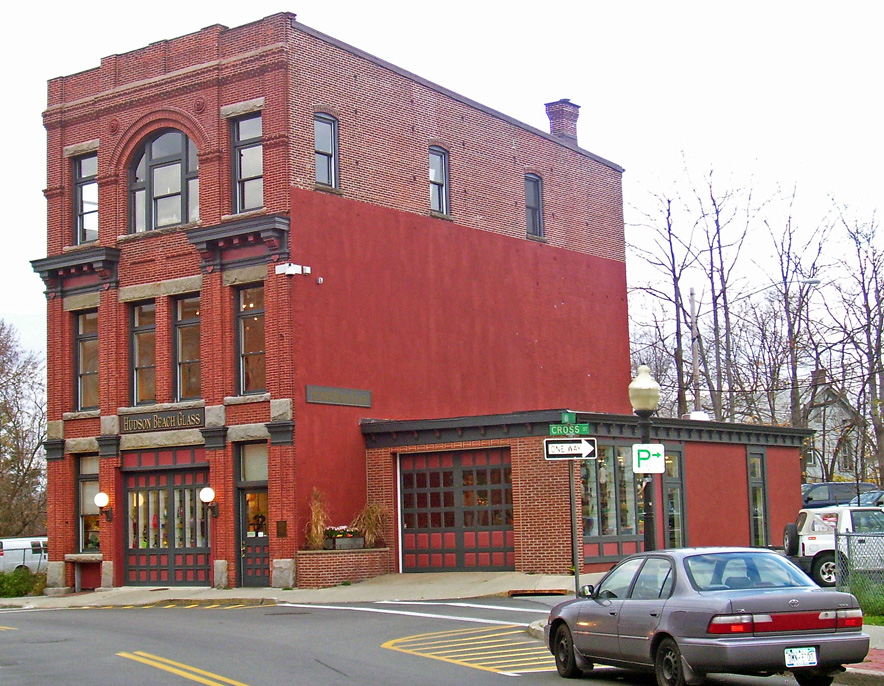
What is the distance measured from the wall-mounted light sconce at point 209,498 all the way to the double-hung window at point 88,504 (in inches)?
176

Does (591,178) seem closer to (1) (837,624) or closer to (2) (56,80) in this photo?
(2) (56,80)

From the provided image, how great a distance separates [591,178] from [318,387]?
16581mm

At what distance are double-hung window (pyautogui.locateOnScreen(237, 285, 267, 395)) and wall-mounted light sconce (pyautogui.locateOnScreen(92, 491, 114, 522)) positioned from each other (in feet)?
16.3

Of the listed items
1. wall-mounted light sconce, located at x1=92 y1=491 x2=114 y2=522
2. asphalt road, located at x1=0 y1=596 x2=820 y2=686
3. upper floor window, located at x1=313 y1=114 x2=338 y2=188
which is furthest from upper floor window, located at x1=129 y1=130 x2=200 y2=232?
asphalt road, located at x1=0 y1=596 x2=820 y2=686

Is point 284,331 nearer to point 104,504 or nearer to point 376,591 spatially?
point 376,591

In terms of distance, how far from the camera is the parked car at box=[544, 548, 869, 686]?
11484 millimetres

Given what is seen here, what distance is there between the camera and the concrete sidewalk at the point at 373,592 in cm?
2606

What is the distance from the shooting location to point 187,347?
32.2 meters

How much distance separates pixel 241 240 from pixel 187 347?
3647 millimetres

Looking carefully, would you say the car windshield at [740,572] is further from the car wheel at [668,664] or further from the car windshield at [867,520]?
the car windshield at [867,520]

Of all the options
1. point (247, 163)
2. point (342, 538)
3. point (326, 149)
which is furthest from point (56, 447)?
point (326, 149)

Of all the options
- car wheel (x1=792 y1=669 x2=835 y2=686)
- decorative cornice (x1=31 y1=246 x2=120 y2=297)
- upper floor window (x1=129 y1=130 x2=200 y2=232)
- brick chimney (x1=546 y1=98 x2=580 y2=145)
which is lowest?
car wheel (x1=792 y1=669 x2=835 y2=686)

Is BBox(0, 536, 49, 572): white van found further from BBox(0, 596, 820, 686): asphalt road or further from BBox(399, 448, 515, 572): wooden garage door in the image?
BBox(0, 596, 820, 686): asphalt road

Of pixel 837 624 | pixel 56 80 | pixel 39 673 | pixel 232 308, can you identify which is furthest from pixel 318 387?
pixel 837 624
